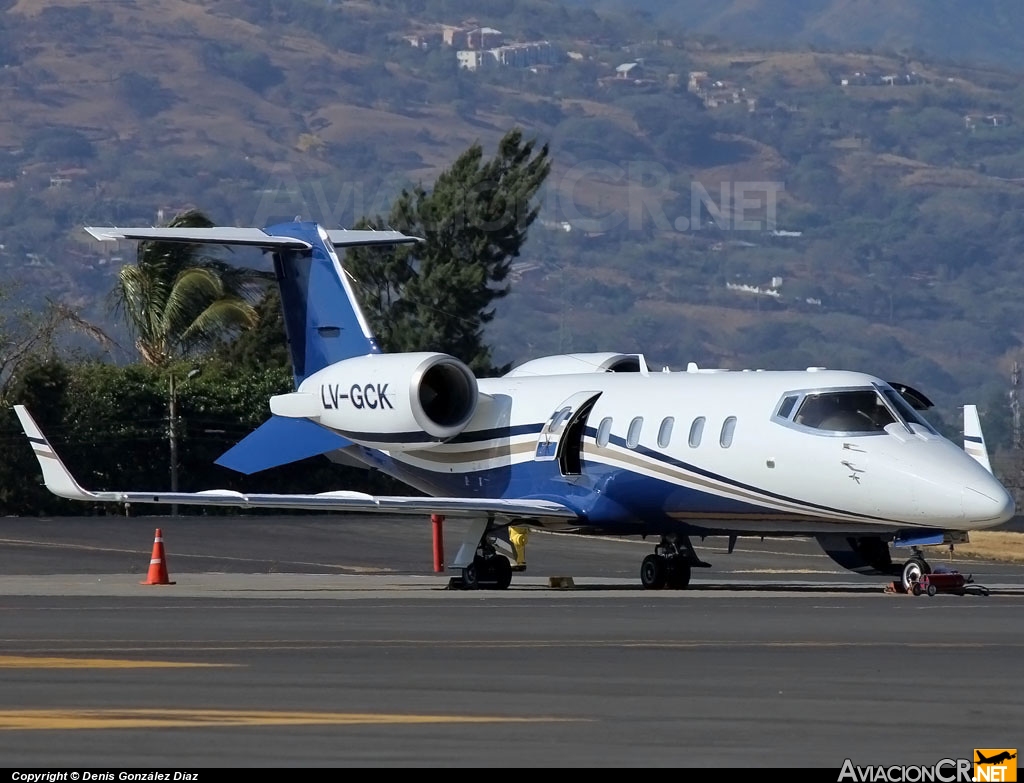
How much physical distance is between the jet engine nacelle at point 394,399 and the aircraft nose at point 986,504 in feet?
24.0

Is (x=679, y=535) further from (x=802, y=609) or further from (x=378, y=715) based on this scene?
(x=378, y=715)

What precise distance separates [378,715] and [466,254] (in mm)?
65220

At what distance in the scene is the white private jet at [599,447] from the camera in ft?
85.6

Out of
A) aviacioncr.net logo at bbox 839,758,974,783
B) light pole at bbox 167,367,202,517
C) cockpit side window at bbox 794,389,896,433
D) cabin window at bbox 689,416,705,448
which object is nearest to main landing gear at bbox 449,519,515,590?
cabin window at bbox 689,416,705,448

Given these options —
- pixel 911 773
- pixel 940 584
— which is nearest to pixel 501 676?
pixel 911 773

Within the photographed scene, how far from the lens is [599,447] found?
2894 cm

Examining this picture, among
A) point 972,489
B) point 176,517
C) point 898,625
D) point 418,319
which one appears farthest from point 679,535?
point 418,319

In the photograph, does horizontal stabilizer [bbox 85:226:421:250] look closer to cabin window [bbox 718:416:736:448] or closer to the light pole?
cabin window [bbox 718:416:736:448]

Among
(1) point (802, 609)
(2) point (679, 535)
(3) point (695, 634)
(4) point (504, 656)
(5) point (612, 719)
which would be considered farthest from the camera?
(2) point (679, 535)

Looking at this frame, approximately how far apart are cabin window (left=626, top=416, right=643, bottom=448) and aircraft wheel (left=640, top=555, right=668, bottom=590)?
4.95 feet

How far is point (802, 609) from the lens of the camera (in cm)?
2266

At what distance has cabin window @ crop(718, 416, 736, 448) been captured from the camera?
27.4 meters

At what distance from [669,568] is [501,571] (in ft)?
7.08

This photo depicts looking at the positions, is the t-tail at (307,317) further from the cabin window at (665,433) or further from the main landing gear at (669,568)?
the cabin window at (665,433)
